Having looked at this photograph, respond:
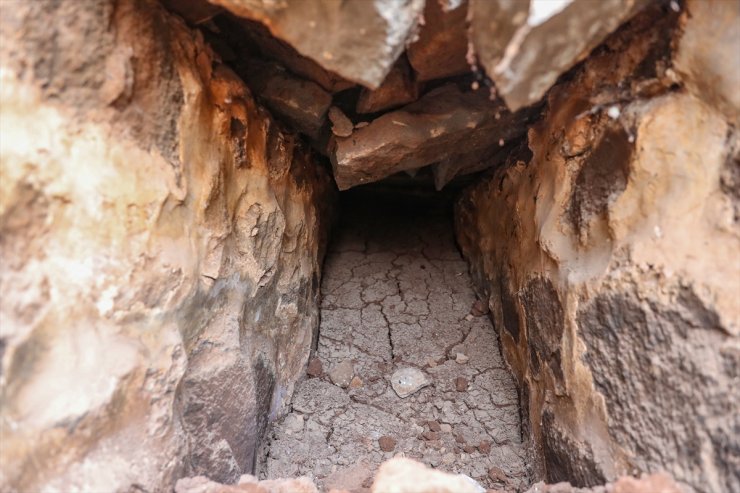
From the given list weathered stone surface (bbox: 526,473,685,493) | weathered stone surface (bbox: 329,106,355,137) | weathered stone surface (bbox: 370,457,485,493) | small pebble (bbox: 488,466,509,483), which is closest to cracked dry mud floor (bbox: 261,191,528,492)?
small pebble (bbox: 488,466,509,483)

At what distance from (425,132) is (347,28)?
64 cm

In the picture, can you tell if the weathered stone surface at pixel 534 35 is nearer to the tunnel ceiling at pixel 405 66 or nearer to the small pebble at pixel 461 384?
the tunnel ceiling at pixel 405 66

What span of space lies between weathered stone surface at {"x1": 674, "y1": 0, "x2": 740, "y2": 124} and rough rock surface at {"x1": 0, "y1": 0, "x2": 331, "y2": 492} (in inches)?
38.3

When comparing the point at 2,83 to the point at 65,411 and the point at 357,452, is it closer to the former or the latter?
the point at 65,411

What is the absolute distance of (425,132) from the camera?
1558 mm

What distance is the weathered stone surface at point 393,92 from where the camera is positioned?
1.41 metres

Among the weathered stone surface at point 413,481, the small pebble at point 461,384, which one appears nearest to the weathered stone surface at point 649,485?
the weathered stone surface at point 413,481

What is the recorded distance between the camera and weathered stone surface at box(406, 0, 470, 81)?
109 centimetres

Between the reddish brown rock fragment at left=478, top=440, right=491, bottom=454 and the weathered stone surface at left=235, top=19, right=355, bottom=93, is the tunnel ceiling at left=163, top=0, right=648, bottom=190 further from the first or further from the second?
the reddish brown rock fragment at left=478, top=440, right=491, bottom=454

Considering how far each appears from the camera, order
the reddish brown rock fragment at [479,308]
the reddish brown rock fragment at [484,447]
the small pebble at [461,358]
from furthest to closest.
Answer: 1. the reddish brown rock fragment at [479,308]
2. the small pebble at [461,358]
3. the reddish brown rock fragment at [484,447]

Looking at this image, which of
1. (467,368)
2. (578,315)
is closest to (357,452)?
(467,368)

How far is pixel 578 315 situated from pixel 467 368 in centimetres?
76

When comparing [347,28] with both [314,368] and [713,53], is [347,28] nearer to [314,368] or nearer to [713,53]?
[713,53]

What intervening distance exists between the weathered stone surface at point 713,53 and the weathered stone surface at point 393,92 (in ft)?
2.04
